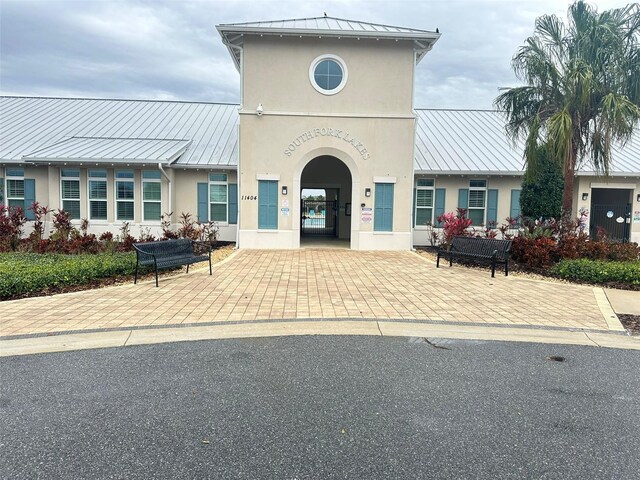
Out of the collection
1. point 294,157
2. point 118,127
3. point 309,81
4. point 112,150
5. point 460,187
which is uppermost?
point 309,81

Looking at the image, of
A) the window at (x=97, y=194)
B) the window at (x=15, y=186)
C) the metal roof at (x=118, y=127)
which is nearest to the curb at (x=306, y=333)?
the metal roof at (x=118, y=127)

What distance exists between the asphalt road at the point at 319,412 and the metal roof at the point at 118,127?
13448 mm

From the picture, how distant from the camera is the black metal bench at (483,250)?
10836mm

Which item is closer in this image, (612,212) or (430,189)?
(430,189)

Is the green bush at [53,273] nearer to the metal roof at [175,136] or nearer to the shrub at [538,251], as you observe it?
the metal roof at [175,136]

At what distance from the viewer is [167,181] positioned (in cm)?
1725

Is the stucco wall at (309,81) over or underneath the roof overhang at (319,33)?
underneath

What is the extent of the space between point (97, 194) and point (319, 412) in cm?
1638

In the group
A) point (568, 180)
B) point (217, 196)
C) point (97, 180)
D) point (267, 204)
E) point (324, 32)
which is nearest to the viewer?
point (568, 180)

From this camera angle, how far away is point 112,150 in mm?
17438

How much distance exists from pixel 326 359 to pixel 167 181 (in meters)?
14.2

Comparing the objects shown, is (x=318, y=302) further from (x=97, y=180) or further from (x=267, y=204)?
(x=97, y=180)

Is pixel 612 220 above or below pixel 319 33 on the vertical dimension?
below

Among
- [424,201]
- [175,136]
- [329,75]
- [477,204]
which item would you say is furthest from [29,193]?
[477,204]
